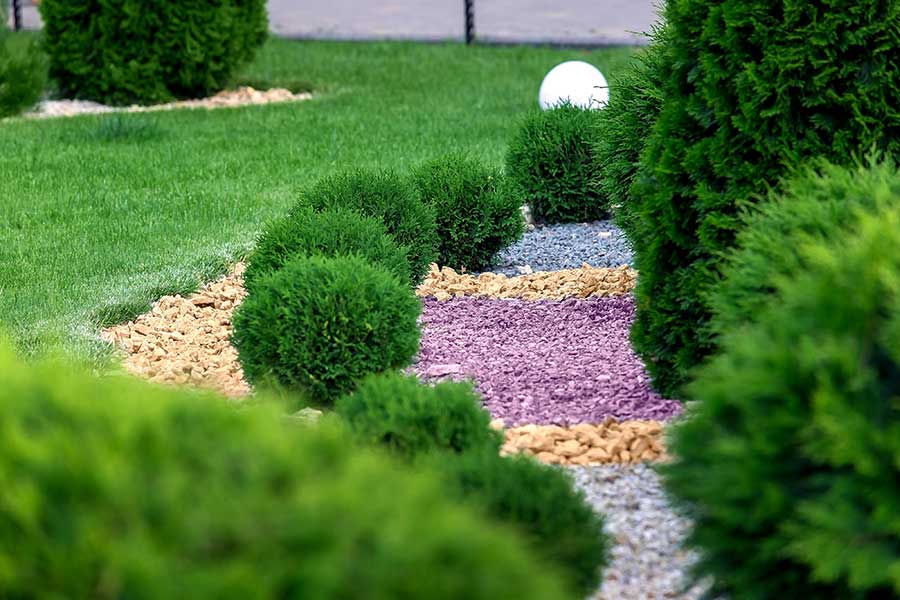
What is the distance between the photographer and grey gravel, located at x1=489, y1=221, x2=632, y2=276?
6996 millimetres

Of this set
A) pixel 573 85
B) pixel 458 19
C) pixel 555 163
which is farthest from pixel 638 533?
pixel 458 19

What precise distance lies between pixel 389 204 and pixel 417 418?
2.82 m

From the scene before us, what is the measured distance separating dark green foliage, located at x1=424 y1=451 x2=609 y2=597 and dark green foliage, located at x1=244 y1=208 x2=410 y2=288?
224 cm

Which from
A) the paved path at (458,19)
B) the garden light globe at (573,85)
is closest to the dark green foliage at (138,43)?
the garden light globe at (573,85)

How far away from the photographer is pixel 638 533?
3414 mm

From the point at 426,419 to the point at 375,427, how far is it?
143 millimetres

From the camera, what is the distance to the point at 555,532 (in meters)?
2.89

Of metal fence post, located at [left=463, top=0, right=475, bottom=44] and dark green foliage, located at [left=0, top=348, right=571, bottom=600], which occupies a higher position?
dark green foliage, located at [left=0, top=348, right=571, bottom=600]

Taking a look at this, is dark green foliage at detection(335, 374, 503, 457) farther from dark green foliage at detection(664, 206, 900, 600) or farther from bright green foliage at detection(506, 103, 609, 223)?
bright green foliage at detection(506, 103, 609, 223)

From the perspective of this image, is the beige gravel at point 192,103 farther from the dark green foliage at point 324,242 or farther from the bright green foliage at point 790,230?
the bright green foliage at point 790,230

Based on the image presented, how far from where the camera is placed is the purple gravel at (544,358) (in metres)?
4.49

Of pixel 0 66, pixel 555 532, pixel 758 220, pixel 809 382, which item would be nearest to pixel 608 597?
pixel 555 532

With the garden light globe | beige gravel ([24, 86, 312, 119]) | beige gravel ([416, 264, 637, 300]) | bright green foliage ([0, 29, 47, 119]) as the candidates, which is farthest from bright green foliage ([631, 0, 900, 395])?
beige gravel ([24, 86, 312, 119])

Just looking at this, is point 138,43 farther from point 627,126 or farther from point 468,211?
point 627,126
